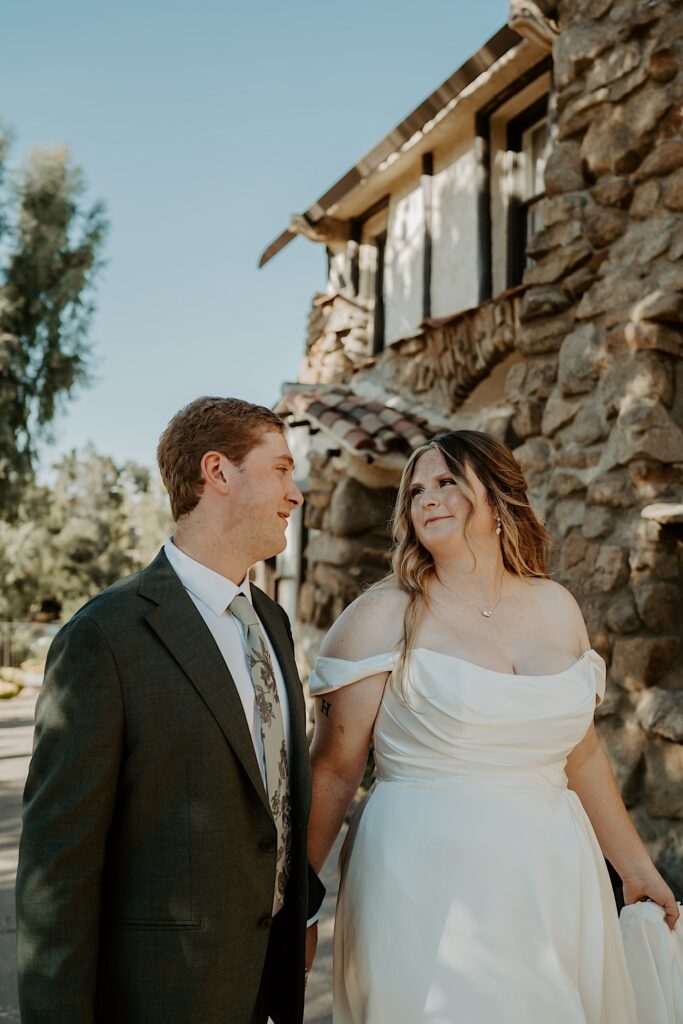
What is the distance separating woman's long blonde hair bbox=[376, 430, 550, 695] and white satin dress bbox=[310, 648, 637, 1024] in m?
0.34

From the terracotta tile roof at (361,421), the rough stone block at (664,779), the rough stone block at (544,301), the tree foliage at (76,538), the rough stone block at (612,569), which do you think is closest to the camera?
the rough stone block at (664,779)

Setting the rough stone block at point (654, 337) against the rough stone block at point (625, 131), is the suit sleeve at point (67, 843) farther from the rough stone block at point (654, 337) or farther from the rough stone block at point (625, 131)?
the rough stone block at point (625, 131)

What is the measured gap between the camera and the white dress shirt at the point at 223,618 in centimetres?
176

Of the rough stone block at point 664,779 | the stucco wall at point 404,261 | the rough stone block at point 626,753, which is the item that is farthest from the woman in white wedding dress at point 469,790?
the stucco wall at point 404,261

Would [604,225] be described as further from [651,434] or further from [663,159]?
[651,434]

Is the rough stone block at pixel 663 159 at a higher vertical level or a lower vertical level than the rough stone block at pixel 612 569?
higher

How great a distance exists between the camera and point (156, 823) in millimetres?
1555

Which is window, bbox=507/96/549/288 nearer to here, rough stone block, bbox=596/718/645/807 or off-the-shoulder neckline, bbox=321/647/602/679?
rough stone block, bbox=596/718/645/807

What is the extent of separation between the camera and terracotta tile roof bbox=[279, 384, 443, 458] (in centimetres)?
596

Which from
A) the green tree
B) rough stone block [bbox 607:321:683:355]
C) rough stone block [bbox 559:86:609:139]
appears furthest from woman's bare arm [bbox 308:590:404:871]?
the green tree

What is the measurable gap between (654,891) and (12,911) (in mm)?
2982

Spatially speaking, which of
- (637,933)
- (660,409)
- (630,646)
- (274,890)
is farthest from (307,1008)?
(660,409)

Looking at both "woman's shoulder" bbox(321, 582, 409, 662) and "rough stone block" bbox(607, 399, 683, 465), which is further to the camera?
"rough stone block" bbox(607, 399, 683, 465)

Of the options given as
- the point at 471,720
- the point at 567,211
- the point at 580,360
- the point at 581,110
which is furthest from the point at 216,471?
the point at 581,110
